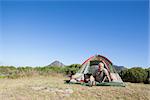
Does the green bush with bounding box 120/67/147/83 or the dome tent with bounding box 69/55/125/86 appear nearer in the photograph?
the dome tent with bounding box 69/55/125/86

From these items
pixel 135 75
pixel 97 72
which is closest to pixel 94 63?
pixel 97 72

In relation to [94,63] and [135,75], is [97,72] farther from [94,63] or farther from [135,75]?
[135,75]

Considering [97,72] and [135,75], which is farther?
[135,75]

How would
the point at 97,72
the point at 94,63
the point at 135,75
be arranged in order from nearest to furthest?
the point at 97,72 < the point at 94,63 < the point at 135,75

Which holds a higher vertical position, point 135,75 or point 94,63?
point 94,63

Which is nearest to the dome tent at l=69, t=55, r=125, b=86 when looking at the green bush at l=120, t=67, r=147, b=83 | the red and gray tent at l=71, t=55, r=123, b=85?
the red and gray tent at l=71, t=55, r=123, b=85

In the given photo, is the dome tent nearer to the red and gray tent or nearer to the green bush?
the red and gray tent

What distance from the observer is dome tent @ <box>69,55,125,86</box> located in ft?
36.6

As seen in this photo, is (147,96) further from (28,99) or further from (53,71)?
(53,71)

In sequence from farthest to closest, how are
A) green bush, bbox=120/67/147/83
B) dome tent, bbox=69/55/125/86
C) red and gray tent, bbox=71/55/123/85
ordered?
green bush, bbox=120/67/147/83, red and gray tent, bbox=71/55/123/85, dome tent, bbox=69/55/125/86

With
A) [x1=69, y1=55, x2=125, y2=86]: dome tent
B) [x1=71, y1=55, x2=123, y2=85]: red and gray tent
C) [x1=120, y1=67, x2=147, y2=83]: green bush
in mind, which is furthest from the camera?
[x1=120, y1=67, x2=147, y2=83]: green bush

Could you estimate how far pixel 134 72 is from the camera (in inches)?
585

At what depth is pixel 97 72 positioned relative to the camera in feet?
37.7

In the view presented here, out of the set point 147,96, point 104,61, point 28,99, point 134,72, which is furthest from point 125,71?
point 28,99
